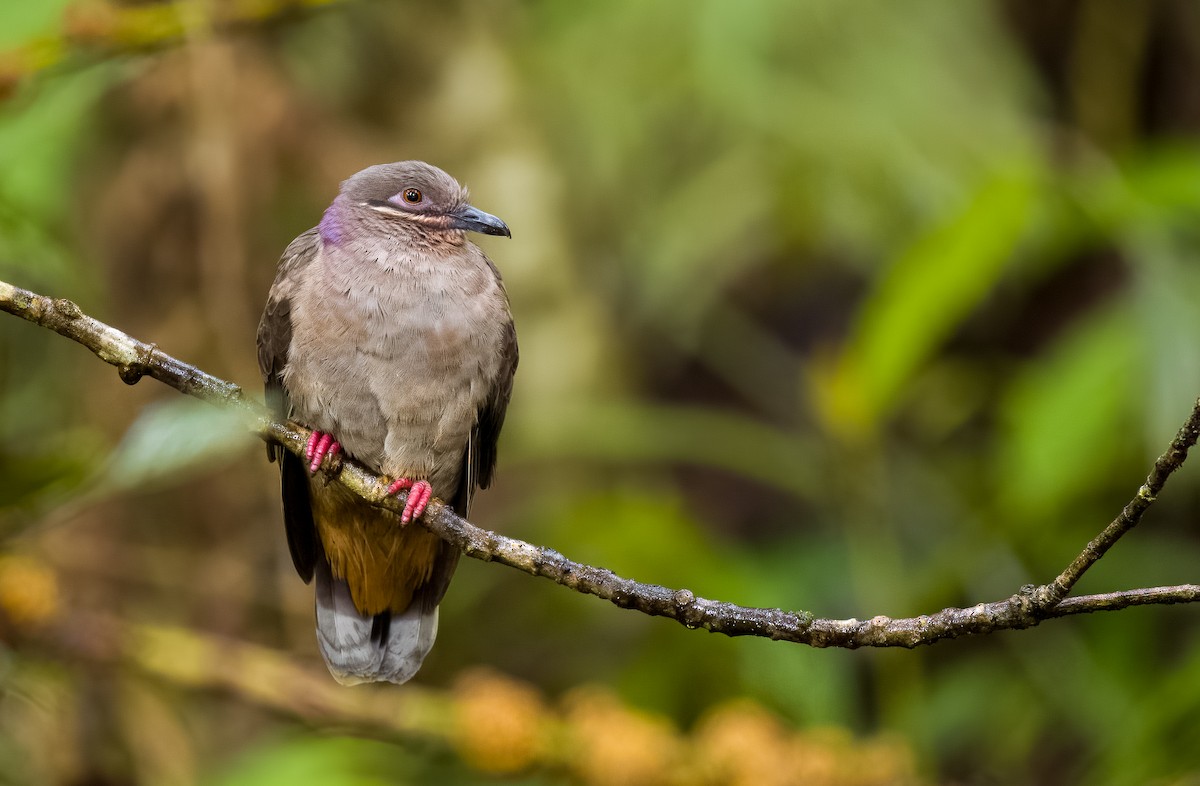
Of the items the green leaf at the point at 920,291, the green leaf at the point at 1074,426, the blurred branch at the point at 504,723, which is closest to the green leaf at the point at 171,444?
the blurred branch at the point at 504,723

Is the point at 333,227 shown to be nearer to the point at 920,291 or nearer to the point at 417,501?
the point at 417,501

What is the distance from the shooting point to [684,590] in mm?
2152

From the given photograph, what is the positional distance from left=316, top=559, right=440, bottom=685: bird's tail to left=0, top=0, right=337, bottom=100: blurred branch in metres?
1.47

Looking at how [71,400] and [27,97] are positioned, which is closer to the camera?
[27,97]

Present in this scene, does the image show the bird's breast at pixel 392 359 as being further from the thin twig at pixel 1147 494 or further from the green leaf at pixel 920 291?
the green leaf at pixel 920 291

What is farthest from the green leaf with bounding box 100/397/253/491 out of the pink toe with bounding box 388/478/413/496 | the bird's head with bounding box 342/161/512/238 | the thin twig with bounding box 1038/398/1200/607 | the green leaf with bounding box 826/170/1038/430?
the green leaf with bounding box 826/170/1038/430

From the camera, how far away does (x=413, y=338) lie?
2.82 metres

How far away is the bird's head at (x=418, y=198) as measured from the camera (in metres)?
3.12

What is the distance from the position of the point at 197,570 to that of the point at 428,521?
298cm

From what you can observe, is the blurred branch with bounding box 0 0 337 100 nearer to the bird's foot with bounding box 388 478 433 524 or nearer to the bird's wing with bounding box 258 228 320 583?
the bird's wing with bounding box 258 228 320 583

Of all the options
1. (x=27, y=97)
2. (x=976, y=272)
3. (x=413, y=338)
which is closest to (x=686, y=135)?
(x=976, y=272)

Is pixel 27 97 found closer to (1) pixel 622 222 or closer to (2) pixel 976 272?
(2) pixel 976 272

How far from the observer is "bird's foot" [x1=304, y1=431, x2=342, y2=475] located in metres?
2.66

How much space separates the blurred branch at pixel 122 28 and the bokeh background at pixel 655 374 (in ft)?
0.05
